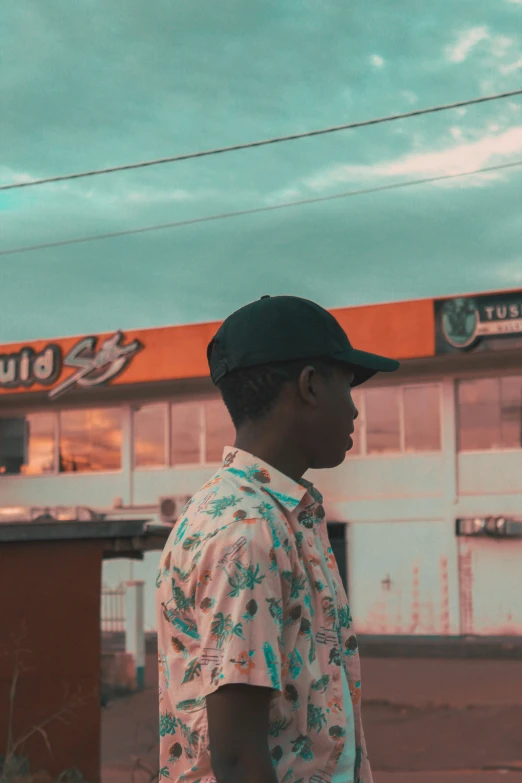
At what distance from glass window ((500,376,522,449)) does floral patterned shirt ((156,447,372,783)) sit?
908 inches

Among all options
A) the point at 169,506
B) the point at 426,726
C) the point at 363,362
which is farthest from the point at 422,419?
the point at 363,362

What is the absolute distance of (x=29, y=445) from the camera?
100 ft

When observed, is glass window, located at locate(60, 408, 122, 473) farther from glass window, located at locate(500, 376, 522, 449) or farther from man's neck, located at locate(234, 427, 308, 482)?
man's neck, located at locate(234, 427, 308, 482)

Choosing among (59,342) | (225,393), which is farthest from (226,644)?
(59,342)

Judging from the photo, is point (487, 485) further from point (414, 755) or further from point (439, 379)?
point (414, 755)

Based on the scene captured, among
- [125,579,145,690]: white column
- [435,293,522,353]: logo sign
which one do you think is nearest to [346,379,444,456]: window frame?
[435,293,522,353]: logo sign

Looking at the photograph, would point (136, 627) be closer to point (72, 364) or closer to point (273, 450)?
point (72, 364)

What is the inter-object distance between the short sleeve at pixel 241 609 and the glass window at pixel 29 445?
94.6ft

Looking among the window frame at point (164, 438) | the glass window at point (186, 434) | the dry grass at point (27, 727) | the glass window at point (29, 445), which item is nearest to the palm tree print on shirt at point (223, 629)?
the dry grass at point (27, 727)

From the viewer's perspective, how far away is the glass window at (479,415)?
24.6 m

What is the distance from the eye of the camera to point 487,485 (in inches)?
960

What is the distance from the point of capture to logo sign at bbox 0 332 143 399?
27.8m

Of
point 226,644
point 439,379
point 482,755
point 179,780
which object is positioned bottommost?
point 482,755

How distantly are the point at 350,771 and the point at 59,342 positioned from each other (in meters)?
27.6
